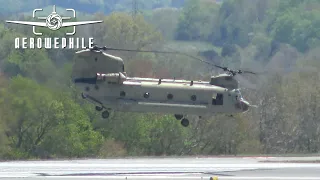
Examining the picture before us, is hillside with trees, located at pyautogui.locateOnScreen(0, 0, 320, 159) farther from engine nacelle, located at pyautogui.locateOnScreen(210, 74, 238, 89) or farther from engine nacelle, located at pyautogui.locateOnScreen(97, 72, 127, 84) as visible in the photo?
engine nacelle, located at pyautogui.locateOnScreen(210, 74, 238, 89)

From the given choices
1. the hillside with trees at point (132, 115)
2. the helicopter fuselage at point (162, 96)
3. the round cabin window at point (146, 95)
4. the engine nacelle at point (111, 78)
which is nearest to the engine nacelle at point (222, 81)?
the helicopter fuselage at point (162, 96)

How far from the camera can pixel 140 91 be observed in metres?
53.0

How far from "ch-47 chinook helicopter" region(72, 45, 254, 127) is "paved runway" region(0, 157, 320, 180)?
3.18 metres

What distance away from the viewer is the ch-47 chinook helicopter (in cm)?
5303

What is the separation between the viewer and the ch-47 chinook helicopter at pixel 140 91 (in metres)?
53.0

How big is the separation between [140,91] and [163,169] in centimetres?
494

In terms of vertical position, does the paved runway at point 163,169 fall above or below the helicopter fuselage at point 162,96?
below

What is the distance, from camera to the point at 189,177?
→ 50938mm

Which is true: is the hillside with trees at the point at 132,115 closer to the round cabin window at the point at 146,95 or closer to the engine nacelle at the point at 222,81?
the round cabin window at the point at 146,95

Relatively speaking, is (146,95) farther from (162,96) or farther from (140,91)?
(162,96)

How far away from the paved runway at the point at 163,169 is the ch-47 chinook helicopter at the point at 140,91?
125 inches

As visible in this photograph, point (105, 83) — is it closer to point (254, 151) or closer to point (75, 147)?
point (75, 147)

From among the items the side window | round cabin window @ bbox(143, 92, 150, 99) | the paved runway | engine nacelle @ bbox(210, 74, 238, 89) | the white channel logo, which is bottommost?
the paved runway

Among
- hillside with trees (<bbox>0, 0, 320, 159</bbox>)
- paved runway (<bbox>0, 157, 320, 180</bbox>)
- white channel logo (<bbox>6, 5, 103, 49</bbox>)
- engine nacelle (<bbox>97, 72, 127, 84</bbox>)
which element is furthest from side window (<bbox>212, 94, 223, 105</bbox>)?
white channel logo (<bbox>6, 5, 103, 49</bbox>)
